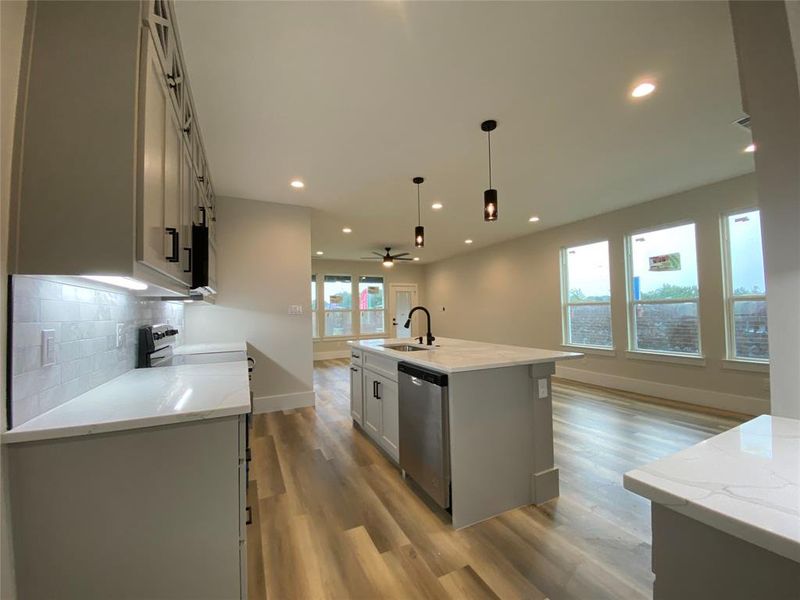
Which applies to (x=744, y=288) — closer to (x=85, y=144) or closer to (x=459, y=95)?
(x=459, y=95)

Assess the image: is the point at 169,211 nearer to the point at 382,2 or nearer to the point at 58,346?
the point at 58,346

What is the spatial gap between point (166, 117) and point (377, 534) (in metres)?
2.28

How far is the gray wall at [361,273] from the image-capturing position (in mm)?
8391

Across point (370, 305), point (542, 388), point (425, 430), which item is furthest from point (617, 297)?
point (370, 305)

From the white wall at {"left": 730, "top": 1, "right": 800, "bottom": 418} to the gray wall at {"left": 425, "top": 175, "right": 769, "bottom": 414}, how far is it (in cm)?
359

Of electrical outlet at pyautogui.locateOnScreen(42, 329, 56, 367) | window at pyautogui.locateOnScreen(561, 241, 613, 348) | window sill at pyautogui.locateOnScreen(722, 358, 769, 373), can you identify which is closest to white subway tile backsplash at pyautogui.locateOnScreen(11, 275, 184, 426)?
electrical outlet at pyautogui.locateOnScreen(42, 329, 56, 367)

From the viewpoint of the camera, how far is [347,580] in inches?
58.7

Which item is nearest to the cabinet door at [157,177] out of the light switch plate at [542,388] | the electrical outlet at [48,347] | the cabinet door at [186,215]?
the cabinet door at [186,215]

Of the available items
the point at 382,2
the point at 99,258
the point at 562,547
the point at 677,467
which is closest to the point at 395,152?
the point at 382,2

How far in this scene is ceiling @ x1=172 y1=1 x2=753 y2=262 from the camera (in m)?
1.55

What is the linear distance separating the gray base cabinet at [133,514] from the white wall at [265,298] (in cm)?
295

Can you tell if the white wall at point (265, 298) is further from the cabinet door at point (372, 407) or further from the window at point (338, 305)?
the window at point (338, 305)

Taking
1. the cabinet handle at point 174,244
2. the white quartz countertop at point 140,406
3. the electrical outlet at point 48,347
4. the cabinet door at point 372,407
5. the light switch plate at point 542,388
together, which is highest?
the cabinet handle at point 174,244

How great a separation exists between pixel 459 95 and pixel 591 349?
182 inches
